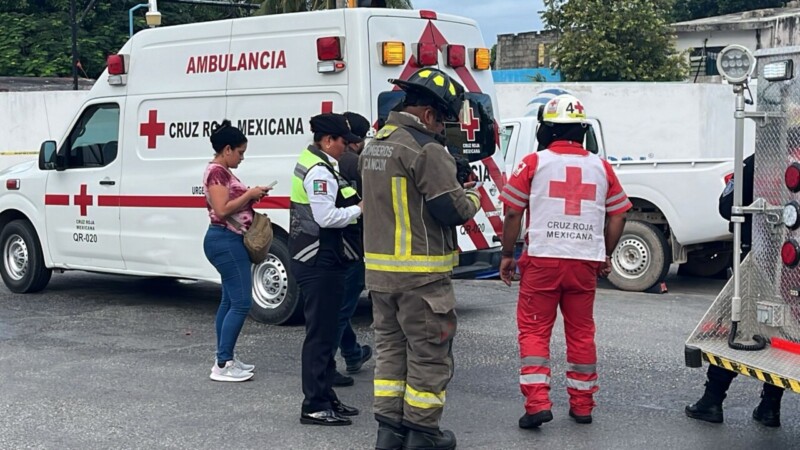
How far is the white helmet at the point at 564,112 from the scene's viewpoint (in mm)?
5957

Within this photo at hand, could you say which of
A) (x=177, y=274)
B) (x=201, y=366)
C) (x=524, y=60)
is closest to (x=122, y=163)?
(x=177, y=274)

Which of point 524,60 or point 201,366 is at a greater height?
point 524,60

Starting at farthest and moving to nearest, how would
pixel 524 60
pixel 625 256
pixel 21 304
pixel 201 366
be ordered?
pixel 524 60 < pixel 625 256 < pixel 21 304 < pixel 201 366

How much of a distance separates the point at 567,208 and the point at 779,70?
130 cm

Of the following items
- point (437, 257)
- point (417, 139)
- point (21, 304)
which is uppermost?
point (417, 139)

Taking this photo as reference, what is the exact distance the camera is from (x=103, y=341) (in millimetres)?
8688

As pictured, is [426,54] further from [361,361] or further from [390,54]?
[361,361]

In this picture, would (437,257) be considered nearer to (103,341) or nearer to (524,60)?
(103,341)

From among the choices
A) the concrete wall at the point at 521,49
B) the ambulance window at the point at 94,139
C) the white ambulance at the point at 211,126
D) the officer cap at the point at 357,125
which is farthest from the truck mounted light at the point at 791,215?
the concrete wall at the point at 521,49

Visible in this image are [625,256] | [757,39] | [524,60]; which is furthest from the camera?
[524,60]

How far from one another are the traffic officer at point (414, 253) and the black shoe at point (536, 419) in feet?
2.07

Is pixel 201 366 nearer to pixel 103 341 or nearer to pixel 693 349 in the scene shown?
pixel 103 341

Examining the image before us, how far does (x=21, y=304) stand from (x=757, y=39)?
34.3 meters

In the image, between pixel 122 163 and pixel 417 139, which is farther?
pixel 122 163
